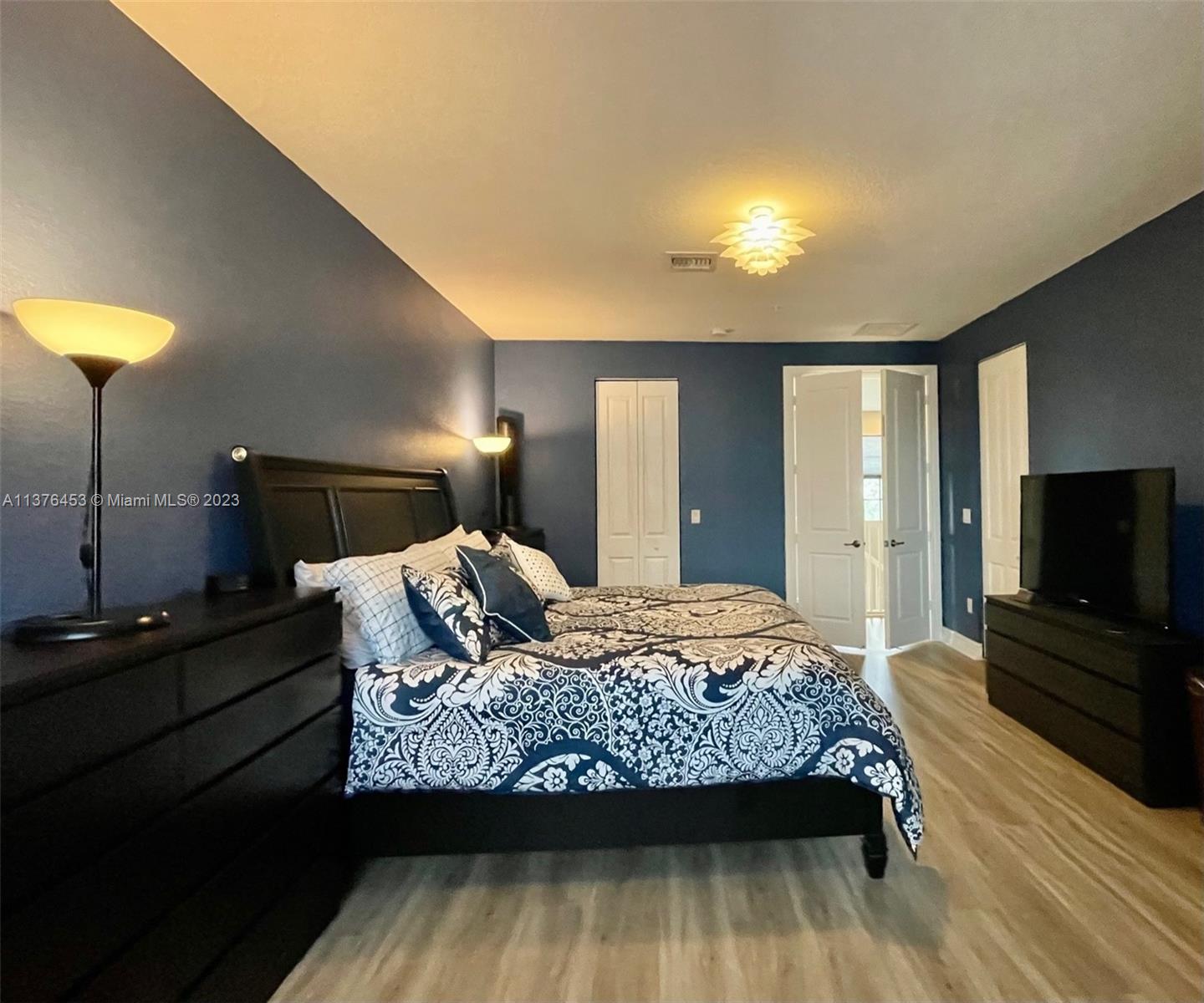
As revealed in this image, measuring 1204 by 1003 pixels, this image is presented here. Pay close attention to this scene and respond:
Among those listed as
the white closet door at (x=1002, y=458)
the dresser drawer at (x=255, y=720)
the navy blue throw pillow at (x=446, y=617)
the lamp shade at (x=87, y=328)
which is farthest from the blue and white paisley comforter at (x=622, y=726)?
the white closet door at (x=1002, y=458)

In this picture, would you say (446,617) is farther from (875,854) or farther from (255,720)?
(875,854)

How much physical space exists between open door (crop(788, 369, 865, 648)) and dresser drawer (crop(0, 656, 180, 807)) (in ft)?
15.8

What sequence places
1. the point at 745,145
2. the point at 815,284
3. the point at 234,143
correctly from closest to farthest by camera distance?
the point at 234,143 → the point at 745,145 → the point at 815,284

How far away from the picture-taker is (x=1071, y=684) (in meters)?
3.00

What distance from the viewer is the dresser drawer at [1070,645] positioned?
266 centimetres

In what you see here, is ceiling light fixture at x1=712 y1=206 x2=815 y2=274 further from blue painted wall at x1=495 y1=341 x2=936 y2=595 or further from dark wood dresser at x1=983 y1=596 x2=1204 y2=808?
blue painted wall at x1=495 y1=341 x2=936 y2=595

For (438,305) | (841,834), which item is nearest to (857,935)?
(841,834)

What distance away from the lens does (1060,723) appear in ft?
10.1

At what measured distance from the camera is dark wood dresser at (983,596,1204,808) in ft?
8.38

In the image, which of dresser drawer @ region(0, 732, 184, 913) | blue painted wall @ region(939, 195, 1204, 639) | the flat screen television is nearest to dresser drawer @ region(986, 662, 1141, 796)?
the flat screen television

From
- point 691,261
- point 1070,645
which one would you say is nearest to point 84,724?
point 691,261

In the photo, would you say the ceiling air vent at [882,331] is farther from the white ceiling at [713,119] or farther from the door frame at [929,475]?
the white ceiling at [713,119]

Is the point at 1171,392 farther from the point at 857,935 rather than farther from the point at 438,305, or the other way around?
the point at 438,305

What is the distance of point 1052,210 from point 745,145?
1.63 m
